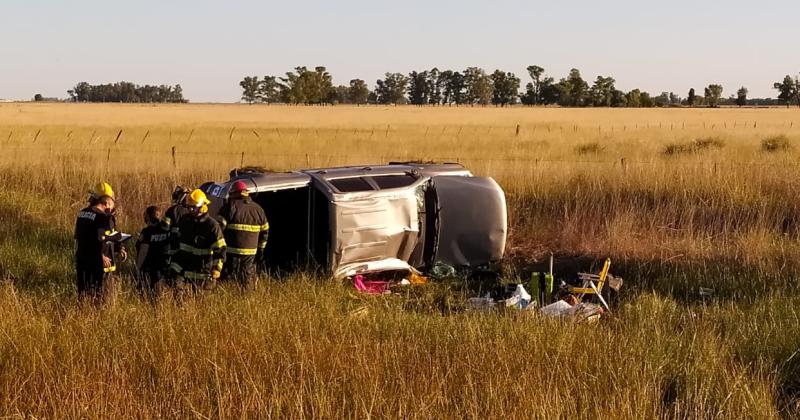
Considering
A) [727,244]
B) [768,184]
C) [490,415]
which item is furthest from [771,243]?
[490,415]

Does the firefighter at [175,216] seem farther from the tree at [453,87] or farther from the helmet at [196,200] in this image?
the tree at [453,87]

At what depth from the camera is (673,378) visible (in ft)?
15.1

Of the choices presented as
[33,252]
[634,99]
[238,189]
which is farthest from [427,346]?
[634,99]

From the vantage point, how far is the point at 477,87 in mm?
117500

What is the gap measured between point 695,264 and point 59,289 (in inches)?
258

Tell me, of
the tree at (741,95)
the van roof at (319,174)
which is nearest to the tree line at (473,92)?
the tree at (741,95)

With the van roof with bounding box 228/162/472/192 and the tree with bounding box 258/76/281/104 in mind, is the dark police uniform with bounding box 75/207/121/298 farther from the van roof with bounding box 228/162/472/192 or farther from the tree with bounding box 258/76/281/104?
the tree with bounding box 258/76/281/104

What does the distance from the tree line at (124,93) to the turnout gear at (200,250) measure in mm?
140810

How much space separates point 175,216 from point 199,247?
2.25 ft

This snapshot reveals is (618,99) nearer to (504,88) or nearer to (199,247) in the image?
(504,88)

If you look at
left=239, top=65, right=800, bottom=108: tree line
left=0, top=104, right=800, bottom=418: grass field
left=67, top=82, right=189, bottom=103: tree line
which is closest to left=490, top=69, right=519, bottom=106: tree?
left=239, top=65, right=800, bottom=108: tree line

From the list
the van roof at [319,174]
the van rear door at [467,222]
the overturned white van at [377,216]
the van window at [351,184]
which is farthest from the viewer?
the van rear door at [467,222]

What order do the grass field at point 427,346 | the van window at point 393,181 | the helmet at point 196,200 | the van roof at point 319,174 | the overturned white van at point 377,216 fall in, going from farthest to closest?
the van window at point 393,181, the overturned white van at point 377,216, the van roof at point 319,174, the helmet at point 196,200, the grass field at point 427,346

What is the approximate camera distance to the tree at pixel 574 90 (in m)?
101
